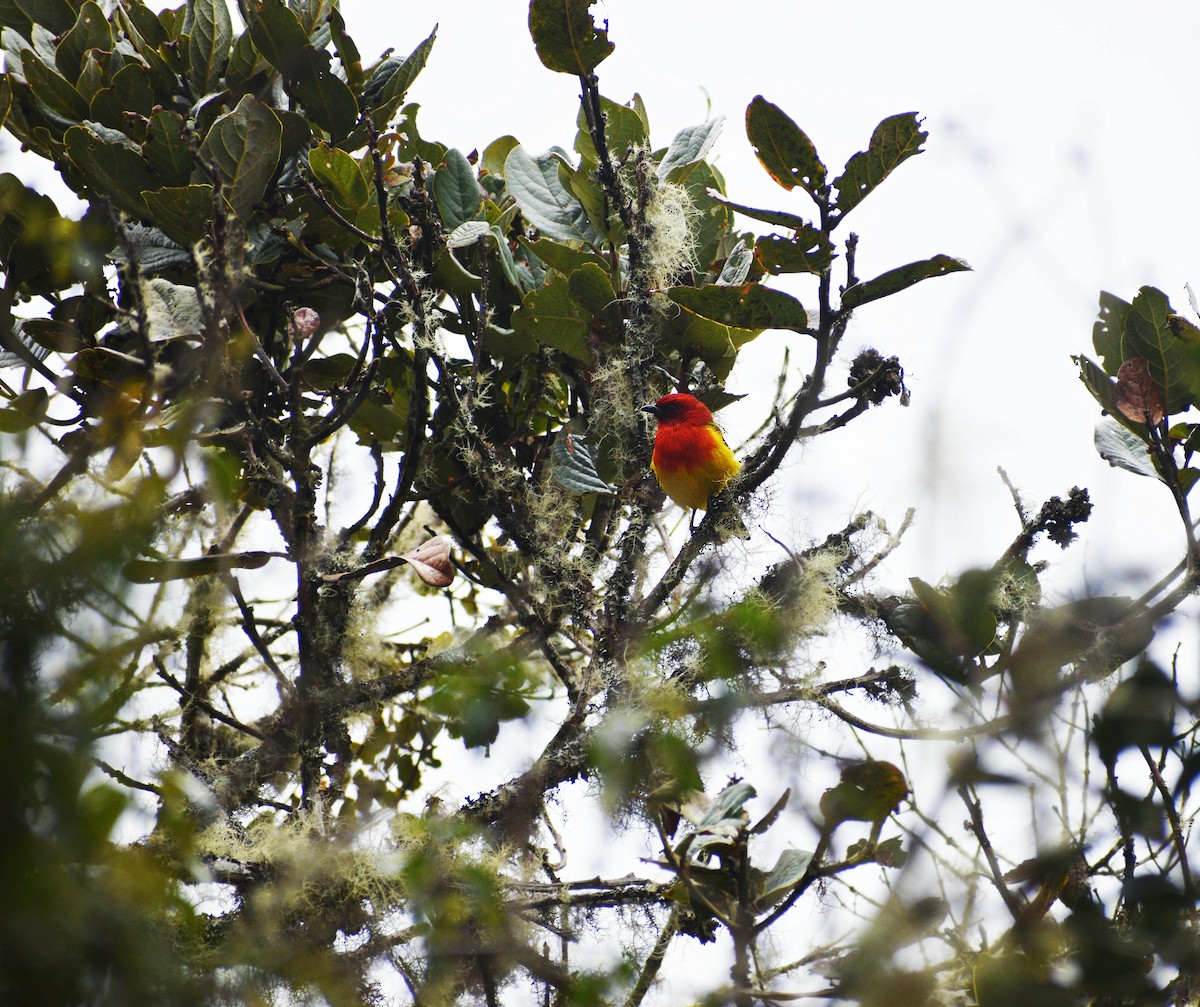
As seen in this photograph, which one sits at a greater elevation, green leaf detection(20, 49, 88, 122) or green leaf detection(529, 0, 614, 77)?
green leaf detection(20, 49, 88, 122)

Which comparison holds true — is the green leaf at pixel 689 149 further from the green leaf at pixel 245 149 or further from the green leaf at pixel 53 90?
the green leaf at pixel 53 90

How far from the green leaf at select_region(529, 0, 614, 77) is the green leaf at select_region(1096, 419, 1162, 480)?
3.35 ft

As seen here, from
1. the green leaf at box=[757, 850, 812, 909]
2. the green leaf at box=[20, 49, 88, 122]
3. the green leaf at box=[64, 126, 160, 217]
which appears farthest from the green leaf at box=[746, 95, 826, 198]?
the green leaf at box=[20, 49, 88, 122]

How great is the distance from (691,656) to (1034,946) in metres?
0.73

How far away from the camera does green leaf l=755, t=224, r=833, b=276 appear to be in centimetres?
134

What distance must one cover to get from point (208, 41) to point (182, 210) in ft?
1.38

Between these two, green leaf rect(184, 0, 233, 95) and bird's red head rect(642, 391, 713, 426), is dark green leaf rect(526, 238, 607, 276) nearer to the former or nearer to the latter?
→ bird's red head rect(642, 391, 713, 426)

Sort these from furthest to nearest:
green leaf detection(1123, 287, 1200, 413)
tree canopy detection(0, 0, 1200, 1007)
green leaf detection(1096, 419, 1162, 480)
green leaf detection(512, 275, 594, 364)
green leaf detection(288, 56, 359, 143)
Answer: green leaf detection(288, 56, 359, 143) → green leaf detection(512, 275, 594, 364) → green leaf detection(1096, 419, 1162, 480) → green leaf detection(1123, 287, 1200, 413) → tree canopy detection(0, 0, 1200, 1007)

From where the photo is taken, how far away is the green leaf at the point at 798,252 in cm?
134

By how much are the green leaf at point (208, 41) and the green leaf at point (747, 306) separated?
3.42 ft

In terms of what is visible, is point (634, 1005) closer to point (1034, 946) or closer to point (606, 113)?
point (1034, 946)

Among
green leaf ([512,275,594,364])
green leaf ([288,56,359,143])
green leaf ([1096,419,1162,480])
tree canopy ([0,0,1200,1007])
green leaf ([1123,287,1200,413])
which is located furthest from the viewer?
green leaf ([288,56,359,143])

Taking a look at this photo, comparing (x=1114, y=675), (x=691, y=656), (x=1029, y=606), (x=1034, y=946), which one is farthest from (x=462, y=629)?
(x=1034, y=946)

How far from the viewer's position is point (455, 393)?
1.79 meters
